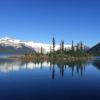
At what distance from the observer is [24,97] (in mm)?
38188

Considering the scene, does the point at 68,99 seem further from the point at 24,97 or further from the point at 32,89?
the point at 32,89

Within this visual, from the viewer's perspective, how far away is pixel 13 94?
4072cm

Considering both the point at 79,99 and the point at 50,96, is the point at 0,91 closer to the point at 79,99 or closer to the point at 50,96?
the point at 50,96

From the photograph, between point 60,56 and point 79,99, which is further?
point 60,56

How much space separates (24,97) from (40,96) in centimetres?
286

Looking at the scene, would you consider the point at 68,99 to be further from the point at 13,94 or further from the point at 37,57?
the point at 37,57

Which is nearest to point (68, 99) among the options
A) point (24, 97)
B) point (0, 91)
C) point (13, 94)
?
point (24, 97)

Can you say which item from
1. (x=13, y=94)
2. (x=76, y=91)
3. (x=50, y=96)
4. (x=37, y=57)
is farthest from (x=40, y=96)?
(x=37, y=57)

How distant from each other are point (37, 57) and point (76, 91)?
153164mm

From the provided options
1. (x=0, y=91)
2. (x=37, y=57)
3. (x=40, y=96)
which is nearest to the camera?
(x=40, y=96)

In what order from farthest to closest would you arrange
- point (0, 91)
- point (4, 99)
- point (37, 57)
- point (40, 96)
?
point (37, 57), point (0, 91), point (40, 96), point (4, 99)

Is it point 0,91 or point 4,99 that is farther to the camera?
point 0,91

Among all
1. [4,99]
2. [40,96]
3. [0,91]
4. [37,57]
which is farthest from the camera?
[37,57]

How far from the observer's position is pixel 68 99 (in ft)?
124
